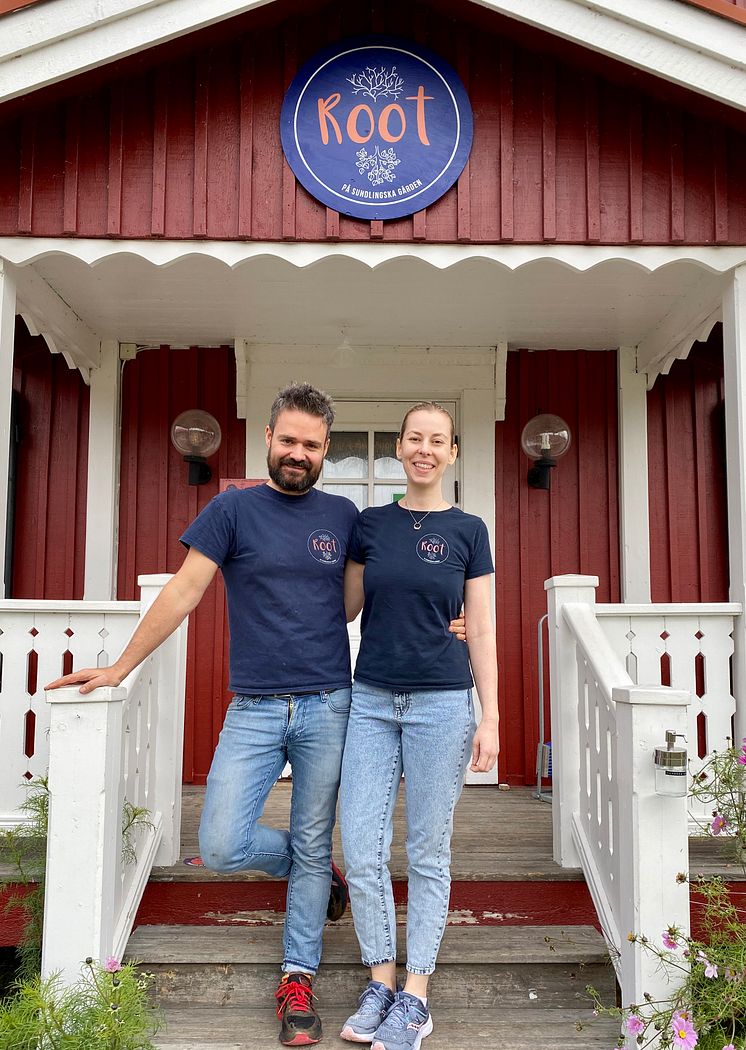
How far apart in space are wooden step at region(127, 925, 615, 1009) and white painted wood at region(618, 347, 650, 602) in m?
2.65

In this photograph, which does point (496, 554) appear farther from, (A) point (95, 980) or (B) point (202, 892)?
(A) point (95, 980)

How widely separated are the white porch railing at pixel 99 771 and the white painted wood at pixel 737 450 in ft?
7.89

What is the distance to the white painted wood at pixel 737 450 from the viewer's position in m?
3.73

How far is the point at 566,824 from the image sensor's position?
339cm

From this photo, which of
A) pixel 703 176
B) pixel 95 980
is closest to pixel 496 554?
pixel 703 176

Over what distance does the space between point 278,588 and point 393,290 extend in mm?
2407

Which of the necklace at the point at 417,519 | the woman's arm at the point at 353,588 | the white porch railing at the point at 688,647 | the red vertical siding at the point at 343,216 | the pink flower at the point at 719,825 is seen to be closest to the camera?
the necklace at the point at 417,519

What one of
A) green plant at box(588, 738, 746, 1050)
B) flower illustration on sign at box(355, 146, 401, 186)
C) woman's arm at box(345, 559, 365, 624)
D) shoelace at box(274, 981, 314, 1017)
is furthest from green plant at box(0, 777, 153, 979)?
flower illustration on sign at box(355, 146, 401, 186)

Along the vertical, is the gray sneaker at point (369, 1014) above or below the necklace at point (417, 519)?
below

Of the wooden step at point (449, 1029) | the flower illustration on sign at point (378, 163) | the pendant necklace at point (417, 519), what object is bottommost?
the wooden step at point (449, 1029)

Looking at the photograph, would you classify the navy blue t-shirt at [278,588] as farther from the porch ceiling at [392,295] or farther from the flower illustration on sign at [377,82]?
the flower illustration on sign at [377,82]

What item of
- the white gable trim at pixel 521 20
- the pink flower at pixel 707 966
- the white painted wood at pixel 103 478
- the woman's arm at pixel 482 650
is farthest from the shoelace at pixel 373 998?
the white gable trim at pixel 521 20

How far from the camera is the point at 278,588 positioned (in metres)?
2.60

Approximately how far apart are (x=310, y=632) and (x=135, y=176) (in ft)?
7.81
